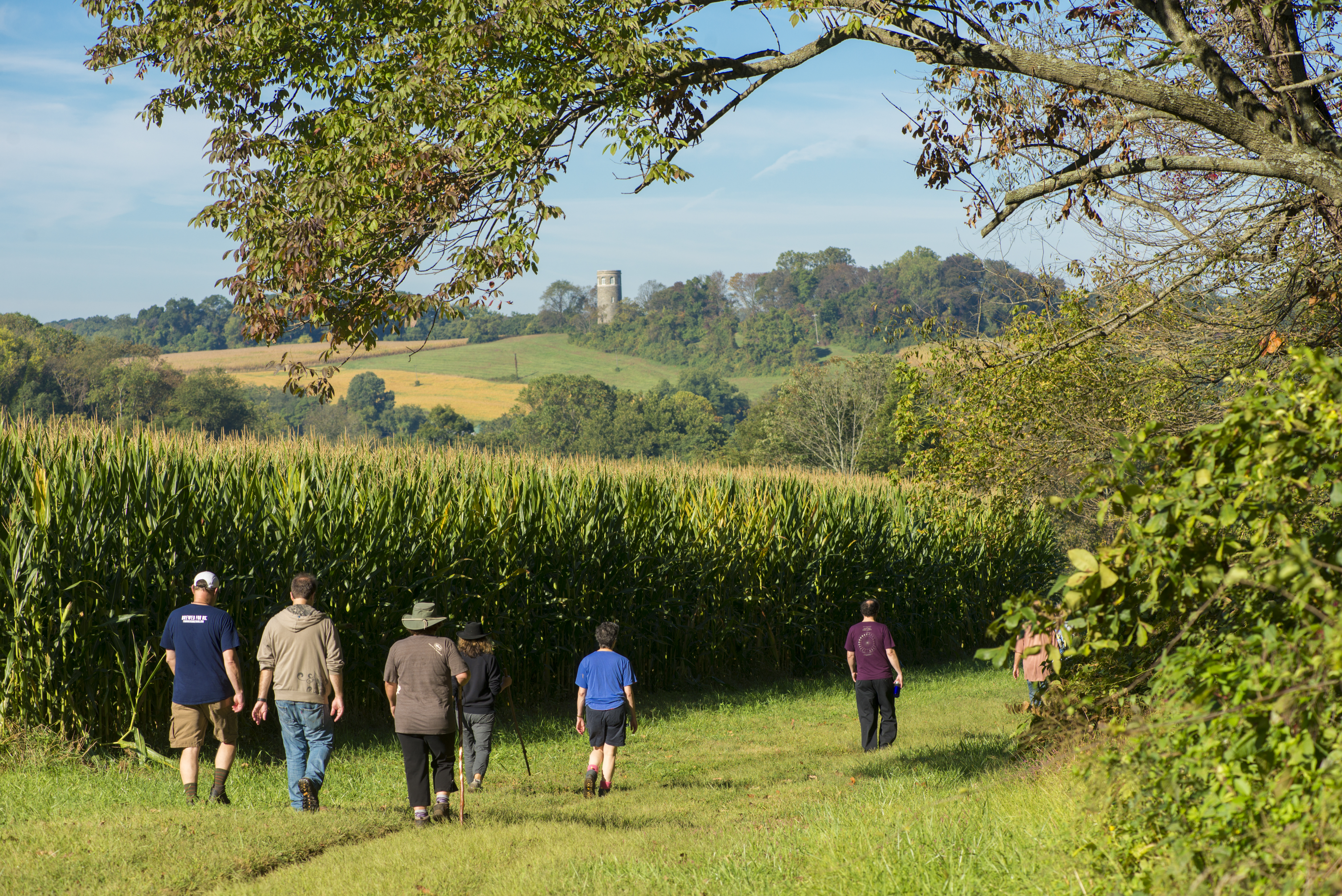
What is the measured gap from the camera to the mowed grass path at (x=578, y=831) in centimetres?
596

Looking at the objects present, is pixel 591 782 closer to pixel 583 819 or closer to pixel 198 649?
pixel 583 819

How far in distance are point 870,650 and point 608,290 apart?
185 meters

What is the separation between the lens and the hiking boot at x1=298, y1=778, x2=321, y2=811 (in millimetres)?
8203

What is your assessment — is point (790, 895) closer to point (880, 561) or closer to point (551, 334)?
point (880, 561)

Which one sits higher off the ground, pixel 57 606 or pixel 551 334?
pixel 551 334

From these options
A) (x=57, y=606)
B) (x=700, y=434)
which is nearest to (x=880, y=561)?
(x=57, y=606)

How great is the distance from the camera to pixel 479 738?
31.2ft

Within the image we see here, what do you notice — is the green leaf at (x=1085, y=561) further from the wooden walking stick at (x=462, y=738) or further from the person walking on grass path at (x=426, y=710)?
the person walking on grass path at (x=426, y=710)

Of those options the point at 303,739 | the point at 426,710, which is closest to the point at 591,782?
the point at 426,710

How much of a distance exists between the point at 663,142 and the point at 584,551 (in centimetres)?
754

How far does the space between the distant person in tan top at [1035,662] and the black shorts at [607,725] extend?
3.38 m

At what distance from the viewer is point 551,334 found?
163 m

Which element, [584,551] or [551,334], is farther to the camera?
[551,334]

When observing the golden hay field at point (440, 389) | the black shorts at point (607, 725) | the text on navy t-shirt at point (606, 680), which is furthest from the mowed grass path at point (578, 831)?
the golden hay field at point (440, 389)
